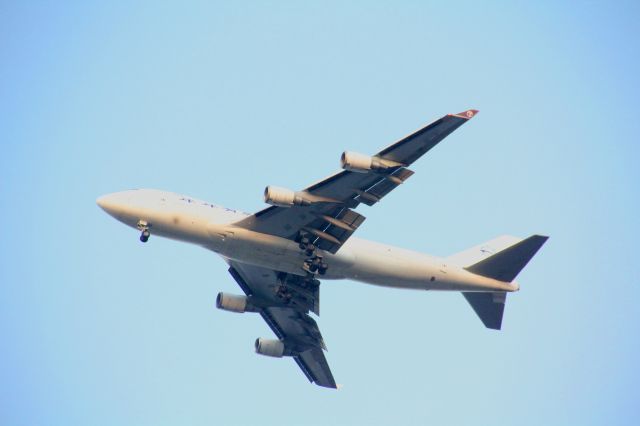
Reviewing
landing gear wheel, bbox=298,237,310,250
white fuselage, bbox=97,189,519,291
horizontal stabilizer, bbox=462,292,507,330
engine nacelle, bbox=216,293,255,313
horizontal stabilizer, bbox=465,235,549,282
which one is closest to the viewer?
white fuselage, bbox=97,189,519,291

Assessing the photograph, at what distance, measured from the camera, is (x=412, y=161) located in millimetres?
46750

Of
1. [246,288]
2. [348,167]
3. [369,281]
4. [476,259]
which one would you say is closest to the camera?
[348,167]

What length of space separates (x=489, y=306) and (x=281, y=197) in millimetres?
17166

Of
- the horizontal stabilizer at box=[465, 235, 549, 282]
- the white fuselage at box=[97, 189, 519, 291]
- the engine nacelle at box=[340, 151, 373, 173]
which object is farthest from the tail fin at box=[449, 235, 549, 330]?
the engine nacelle at box=[340, 151, 373, 173]

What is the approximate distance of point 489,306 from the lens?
56.8 meters

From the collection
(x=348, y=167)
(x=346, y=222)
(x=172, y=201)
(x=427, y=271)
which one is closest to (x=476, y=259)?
(x=427, y=271)

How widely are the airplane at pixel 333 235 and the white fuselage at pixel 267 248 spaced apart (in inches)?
2.3

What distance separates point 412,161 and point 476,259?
12.7m

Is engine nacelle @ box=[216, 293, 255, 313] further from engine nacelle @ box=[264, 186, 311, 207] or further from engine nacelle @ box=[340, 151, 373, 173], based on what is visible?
engine nacelle @ box=[340, 151, 373, 173]

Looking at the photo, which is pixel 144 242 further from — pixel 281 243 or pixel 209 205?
pixel 281 243

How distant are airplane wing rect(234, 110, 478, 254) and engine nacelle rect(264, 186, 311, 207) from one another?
2.27ft

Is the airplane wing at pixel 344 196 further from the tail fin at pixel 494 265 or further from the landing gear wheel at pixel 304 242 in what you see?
the tail fin at pixel 494 265

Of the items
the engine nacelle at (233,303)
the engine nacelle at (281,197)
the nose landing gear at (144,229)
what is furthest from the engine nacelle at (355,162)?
the engine nacelle at (233,303)

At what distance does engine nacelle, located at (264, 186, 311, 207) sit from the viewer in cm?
4816
